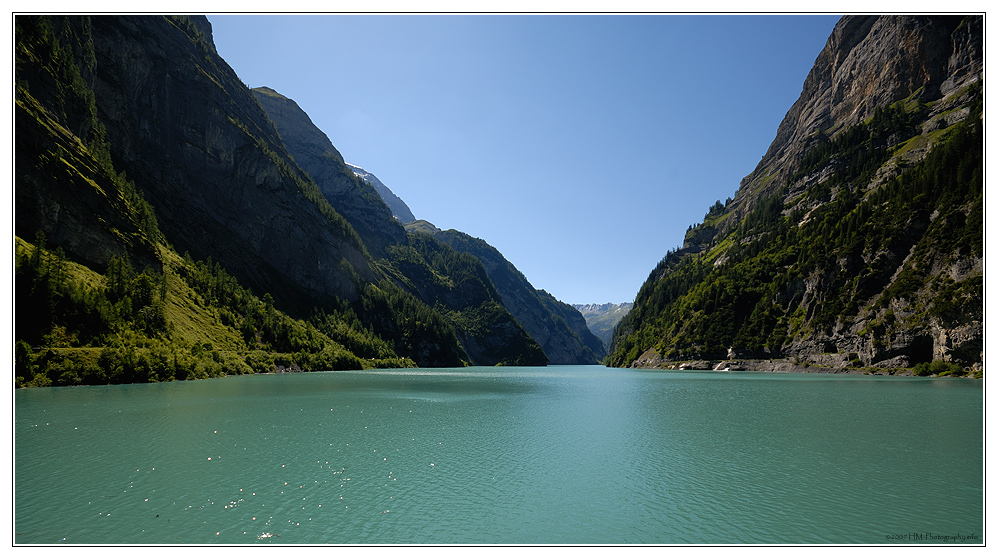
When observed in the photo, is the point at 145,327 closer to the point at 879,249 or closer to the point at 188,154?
the point at 188,154

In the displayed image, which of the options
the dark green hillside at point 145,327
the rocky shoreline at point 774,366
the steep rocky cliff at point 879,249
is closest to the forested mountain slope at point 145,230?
the dark green hillside at point 145,327

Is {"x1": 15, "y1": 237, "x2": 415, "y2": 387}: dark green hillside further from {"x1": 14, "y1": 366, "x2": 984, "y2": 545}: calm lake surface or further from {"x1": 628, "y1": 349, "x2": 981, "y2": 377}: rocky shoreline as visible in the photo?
{"x1": 628, "y1": 349, "x2": 981, "y2": 377}: rocky shoreline

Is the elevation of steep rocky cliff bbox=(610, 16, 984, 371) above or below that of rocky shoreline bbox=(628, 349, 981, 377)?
above

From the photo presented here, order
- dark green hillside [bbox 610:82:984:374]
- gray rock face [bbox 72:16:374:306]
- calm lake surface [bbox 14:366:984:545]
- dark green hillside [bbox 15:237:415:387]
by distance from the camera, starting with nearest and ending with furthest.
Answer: calm lake surface [bbox 14:366:984:545] < dark green hillside [bbox 15:237:415:387] < dark green hillside [bbox 610:82:984:374] < gray rock face [bbox 72:16:374:306]

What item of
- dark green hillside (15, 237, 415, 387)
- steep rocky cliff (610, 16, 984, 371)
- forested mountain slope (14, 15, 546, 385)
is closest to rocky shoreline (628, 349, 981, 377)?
steep rocky cliff (610, 16, 984, 371)

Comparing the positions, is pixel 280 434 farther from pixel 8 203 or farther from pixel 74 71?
pixel 74 71

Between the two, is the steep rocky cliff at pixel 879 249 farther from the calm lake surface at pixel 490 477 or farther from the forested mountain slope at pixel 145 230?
the forested mountain slope at pixel 145 230
